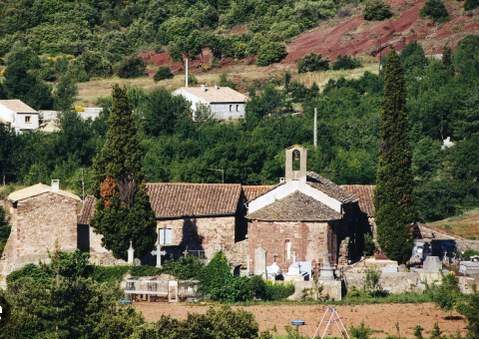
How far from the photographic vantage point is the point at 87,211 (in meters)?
58.8

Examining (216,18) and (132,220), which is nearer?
(132,220)

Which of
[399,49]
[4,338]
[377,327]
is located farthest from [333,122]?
[4,338]

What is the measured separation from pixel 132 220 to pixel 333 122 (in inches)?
1102

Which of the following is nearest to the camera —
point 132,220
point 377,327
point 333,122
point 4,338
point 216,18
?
point 4,338

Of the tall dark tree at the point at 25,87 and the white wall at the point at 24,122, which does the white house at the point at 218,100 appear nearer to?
the tall dark tree at the point at 25,87

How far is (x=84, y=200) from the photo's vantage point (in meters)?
59.9

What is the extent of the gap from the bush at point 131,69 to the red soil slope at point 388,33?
8524mm

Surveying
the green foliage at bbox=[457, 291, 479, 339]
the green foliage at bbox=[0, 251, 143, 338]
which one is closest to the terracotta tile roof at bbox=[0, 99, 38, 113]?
the green foliage at bbox=[457, 291, 479, 339]

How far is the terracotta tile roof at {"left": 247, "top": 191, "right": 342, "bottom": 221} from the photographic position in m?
55.5

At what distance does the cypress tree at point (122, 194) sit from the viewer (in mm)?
54969

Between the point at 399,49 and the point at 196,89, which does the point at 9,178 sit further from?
the point at 399,49

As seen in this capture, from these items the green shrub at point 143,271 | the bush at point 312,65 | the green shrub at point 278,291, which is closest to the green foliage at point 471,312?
the green shrub at point 278,291

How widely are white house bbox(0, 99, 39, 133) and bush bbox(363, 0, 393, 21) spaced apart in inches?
1126

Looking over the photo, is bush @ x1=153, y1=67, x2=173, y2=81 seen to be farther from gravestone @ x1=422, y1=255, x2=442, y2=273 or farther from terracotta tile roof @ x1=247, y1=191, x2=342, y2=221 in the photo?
gravestone @ x1=422, y1=255, x2=442, y2=273
